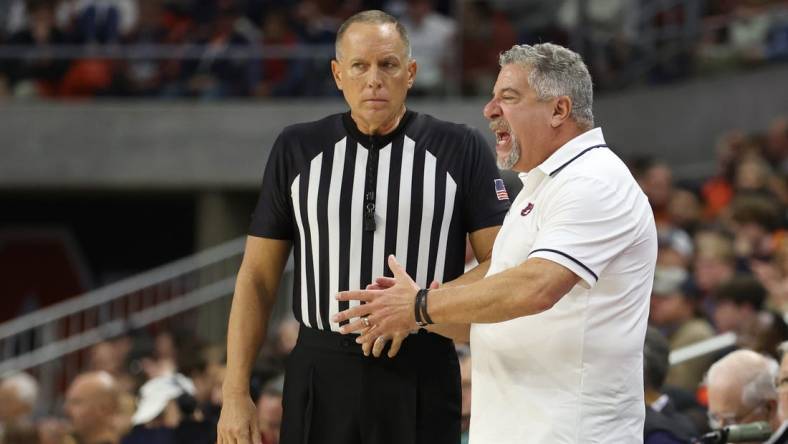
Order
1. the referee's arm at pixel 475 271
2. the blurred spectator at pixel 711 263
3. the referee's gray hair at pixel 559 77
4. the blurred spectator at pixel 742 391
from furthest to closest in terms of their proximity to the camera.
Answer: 1. the blurred spectator at pixel 711 263
2. the blurred spectator at pixel 742 391
3. the referee's arm at pixel 475 271
4. the referee's gray hair at pixel 559 77

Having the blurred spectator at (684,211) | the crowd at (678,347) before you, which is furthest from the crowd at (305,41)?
the blurred spectator at (684,211)

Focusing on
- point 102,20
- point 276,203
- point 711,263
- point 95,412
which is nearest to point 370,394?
point 276,203

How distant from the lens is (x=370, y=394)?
3.77 metres

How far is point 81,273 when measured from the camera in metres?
15.3

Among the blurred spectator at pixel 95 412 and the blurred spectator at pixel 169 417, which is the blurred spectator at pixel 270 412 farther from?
the blurred spectator at pixel 95 412

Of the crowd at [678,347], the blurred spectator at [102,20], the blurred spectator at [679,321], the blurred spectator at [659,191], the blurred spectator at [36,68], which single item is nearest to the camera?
the crowd at [678,347]

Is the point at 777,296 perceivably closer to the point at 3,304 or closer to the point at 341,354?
the point at 341,354

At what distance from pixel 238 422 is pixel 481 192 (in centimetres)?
90

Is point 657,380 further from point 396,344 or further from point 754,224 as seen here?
point 754,224

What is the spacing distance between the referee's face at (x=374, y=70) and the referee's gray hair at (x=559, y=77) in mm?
371

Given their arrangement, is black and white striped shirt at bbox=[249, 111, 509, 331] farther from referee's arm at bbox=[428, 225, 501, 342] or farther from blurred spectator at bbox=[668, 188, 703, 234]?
blurred spectator at bbox=[668, 188, 703, 234]

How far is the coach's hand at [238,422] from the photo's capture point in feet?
12.4


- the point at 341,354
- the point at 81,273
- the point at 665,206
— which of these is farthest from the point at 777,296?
the point at 81,273

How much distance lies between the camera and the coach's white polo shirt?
3.37m
